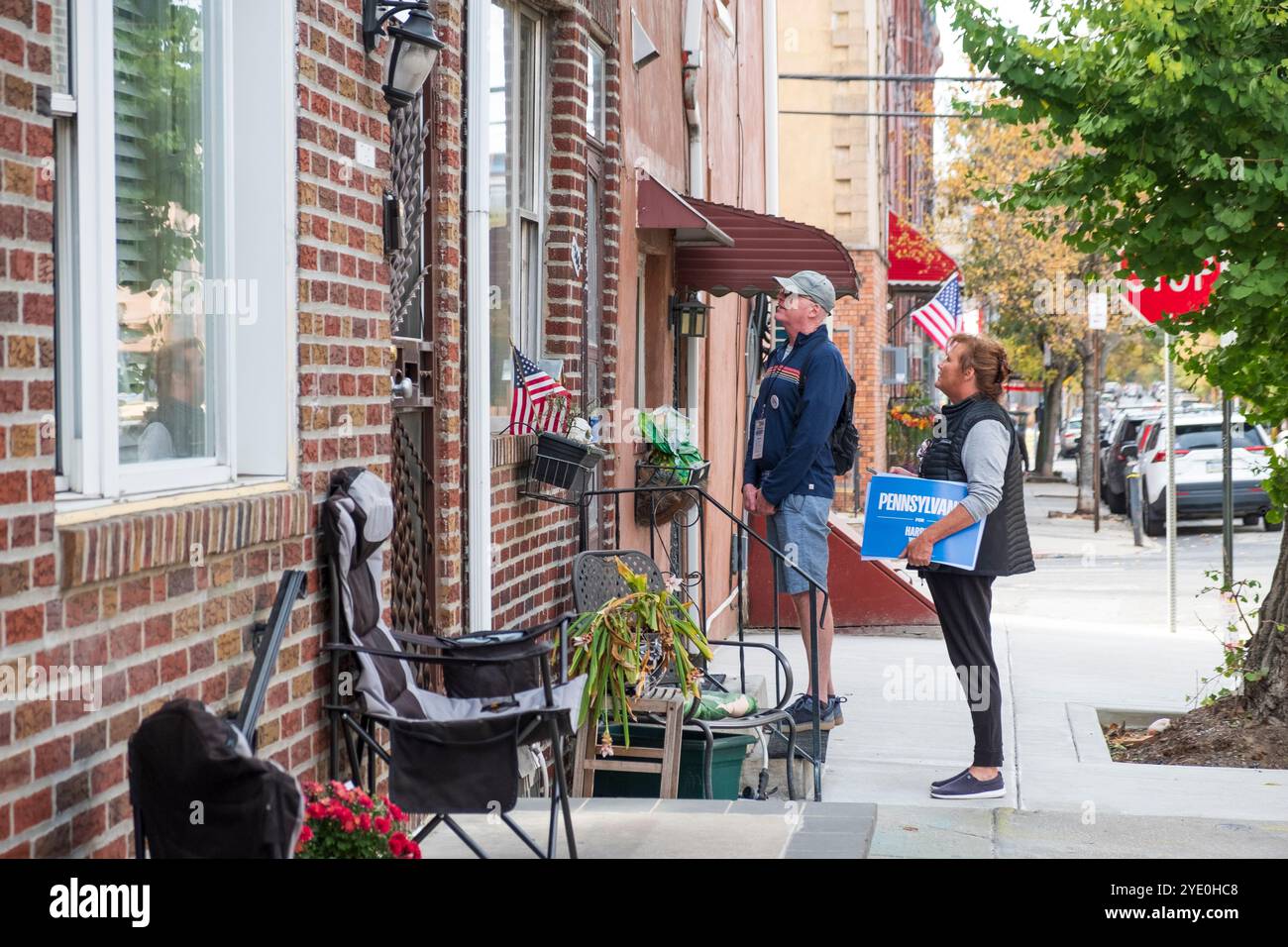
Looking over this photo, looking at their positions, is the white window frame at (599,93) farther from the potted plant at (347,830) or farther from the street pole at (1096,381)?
Result: the street pole at (1096,381)

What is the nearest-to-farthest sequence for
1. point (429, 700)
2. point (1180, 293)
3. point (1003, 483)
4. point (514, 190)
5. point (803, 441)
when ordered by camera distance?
point (429, 700), point (1003, 483), point (514, 190), point (803, 441), point (1180, 293)

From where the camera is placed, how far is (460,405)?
596 centimetres

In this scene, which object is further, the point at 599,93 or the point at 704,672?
the point at 599,93

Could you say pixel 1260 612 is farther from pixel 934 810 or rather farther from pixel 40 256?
pixel 40 256

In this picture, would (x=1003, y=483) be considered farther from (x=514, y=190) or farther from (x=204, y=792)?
(x=204, y=792)

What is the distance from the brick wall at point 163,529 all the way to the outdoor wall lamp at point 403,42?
6 centimetres

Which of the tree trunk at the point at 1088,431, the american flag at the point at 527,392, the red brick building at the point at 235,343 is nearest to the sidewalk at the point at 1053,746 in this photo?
the red brick building at the point at 235,343

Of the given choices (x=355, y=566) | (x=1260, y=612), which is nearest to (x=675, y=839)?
(x=355, y=566)

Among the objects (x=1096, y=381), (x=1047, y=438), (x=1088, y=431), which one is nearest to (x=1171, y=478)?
(x=1096, y=381)

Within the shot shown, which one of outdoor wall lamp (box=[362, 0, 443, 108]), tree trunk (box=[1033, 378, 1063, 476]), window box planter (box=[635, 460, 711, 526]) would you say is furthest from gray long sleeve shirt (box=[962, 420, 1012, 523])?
tree trunk (box=[1033, 378, 1063, 476])

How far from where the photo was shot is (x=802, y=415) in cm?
771

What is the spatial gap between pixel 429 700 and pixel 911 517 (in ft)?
8.59

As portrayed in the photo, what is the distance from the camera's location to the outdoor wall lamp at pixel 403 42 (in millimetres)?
4719
